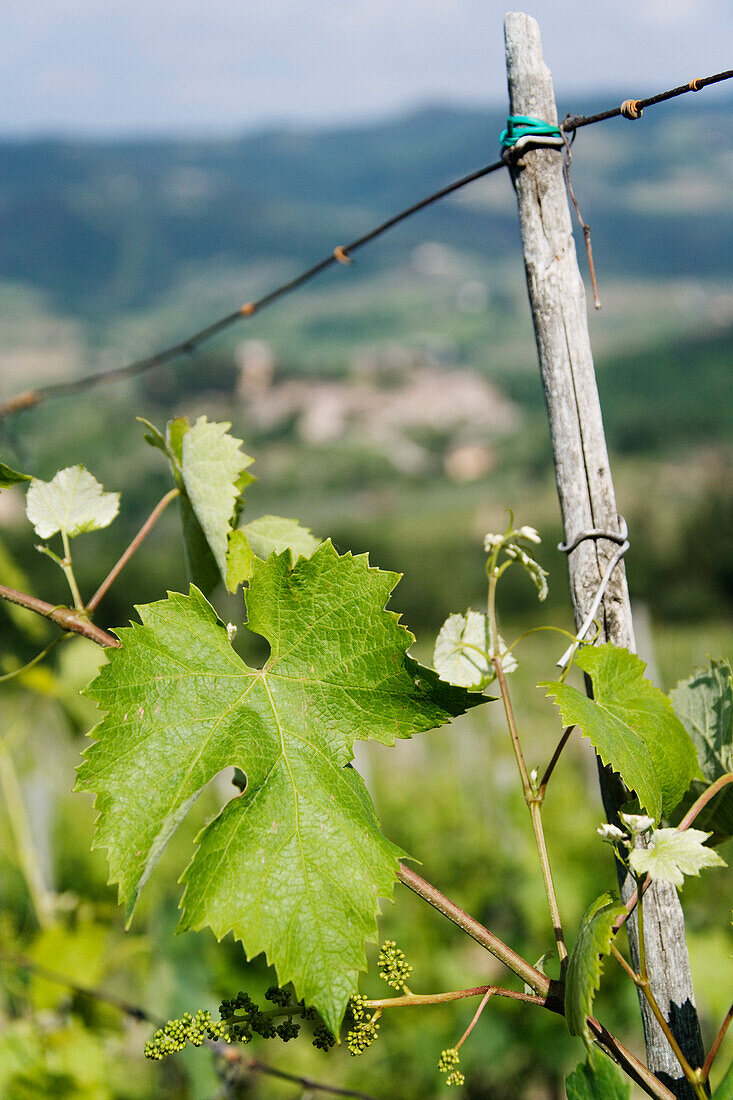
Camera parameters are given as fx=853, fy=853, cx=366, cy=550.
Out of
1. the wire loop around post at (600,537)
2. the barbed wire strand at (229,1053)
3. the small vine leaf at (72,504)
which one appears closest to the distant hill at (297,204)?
the barbed wire strand at (229,1053)

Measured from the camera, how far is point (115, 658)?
688 millimetres

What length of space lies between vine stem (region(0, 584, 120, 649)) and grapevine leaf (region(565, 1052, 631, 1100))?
52 centimetres

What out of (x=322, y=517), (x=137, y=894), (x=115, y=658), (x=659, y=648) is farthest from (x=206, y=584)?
(x=322, y=517)

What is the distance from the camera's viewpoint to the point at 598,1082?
2.17ft

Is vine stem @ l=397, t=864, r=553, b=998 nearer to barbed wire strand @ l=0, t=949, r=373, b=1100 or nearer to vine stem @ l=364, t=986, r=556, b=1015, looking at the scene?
vine stem @ l=364, t=986, r=556, b=1015

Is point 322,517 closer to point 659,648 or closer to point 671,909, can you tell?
point 659,648

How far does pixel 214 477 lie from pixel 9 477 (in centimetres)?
21

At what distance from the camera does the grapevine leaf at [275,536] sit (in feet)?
3.08

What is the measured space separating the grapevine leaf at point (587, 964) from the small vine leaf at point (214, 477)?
46cm

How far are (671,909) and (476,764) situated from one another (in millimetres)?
3665

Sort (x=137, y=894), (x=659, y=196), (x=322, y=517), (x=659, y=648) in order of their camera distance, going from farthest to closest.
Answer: (x=659, y=196) < (x=322, y=517) < (x=659, y=648) < (x=137, y=894)

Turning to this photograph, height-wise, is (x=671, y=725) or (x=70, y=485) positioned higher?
(x=70, y=485)

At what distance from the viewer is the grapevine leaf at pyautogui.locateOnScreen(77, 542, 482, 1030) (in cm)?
62

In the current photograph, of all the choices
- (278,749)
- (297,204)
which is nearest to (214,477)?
(278,749)
